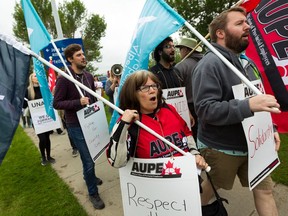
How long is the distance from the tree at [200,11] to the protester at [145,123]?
60.9ft

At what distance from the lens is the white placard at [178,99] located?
2.97 metres

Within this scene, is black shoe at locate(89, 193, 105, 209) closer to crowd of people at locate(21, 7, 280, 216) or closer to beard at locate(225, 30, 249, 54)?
crowd of people at locate(21, 7, 280, 216)

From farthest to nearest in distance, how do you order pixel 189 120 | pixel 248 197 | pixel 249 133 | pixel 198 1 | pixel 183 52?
pixel 198 1 → pixel 183 52 → pixel 189 120 → pixel 248 197 → pixel 249 133

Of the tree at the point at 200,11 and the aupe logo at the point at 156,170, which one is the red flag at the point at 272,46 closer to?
the aupe logo at the point at 156,170

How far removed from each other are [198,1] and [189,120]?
63.7 ft

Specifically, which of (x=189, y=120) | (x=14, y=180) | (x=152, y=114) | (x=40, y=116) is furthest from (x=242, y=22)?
(x=14, y=180)

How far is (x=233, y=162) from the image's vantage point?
1.96 meters

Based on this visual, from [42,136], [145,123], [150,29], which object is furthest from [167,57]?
[42,136]

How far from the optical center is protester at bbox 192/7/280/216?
1781 millimetres

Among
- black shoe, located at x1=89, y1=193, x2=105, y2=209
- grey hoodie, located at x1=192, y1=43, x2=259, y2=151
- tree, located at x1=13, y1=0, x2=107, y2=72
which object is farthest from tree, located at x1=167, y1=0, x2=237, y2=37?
grey hoodie, located at x1=192, y1=43, x2=259, y2=151

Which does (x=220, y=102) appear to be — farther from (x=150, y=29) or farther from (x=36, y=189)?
(x=36, y=189)

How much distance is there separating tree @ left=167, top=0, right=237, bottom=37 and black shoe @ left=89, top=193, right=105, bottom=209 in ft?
59.3

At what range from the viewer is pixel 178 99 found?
3.05 meters

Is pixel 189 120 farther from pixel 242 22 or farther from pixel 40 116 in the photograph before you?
pixel 40 116
